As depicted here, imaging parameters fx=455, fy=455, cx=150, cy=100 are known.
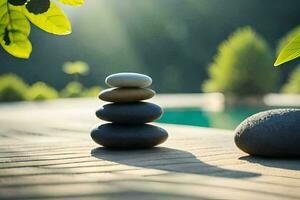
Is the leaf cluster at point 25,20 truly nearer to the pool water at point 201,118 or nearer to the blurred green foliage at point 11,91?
the pool water at point 201,118

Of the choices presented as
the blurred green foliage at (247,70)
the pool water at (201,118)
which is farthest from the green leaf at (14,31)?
the blurred green foliage at (247,70)

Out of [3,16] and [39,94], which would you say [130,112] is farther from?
[39,94]

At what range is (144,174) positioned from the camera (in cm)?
298

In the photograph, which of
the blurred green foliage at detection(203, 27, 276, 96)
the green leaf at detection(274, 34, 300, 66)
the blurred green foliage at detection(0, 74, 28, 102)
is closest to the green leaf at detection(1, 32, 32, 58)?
the green leaf at detection(274, 34, 300, 66)

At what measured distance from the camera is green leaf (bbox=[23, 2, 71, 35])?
1.22 meters

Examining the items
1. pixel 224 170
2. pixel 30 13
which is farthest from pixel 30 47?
pixel 224 170

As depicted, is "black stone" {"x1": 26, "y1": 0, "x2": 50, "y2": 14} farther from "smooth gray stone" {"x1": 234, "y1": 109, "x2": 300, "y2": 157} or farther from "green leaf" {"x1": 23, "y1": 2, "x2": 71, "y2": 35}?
"smooth gray stone" {"x1": 234, "y1": 109, "x2": 300, "y2": 157}

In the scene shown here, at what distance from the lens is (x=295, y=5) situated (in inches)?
1267

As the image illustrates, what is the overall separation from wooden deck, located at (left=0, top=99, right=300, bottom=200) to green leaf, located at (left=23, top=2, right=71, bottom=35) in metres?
1.20

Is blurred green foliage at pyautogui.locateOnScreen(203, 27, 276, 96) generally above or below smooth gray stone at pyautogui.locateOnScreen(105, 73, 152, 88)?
above

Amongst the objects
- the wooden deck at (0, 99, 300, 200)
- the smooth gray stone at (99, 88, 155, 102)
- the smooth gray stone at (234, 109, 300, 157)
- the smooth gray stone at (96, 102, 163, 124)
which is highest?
the smooth gray stone at (99, 88, 155, 102)

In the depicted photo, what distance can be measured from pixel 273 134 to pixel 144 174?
4.65 feet

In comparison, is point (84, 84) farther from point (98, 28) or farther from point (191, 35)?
point (191, 35)

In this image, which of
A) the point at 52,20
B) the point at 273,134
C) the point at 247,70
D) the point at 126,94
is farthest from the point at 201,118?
the point at 52,20
